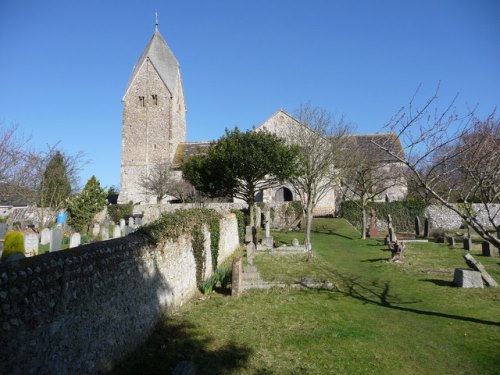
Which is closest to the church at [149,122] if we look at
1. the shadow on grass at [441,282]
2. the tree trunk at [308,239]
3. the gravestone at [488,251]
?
the tree trunk at [308,239]

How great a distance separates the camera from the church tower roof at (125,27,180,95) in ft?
145

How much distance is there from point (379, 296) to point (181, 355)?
6.12m

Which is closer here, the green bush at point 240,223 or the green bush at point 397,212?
the green bush at point 240,223

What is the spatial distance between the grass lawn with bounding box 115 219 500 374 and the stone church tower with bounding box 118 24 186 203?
3393 centimetres

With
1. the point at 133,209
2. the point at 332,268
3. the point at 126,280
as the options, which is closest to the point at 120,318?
the point at 126,280

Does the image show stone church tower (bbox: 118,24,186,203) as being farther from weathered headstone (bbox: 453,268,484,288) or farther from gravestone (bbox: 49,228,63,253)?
weathered headstone (bbox: 453,268,484,288)

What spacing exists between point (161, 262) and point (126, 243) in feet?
5.50

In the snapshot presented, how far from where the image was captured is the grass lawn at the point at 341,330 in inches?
227

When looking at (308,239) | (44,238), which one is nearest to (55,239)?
(44,238)

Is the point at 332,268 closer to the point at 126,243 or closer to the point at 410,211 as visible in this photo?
the point at 126,243

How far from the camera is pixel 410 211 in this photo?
29.8 metres

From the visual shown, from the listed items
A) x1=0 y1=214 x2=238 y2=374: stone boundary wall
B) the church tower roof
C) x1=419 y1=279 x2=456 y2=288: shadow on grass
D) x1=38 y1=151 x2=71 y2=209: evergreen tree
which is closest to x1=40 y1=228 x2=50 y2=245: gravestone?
x1=38 y1=151 x2=71 y2=209: evergreen tree

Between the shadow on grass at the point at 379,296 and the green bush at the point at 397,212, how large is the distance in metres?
18.8

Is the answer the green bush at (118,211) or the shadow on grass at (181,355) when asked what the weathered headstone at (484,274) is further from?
the green bush at (118,211)
